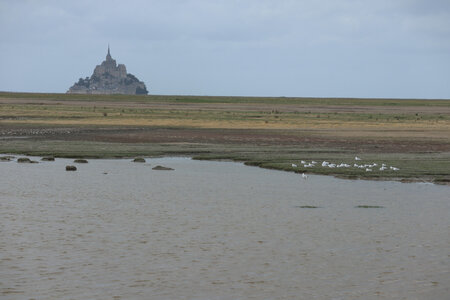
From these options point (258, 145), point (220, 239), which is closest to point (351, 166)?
point (258, 145)

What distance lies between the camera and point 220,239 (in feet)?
55.7

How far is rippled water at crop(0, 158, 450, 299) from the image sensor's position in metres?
12.8

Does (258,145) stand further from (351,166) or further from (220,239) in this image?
(220,239)

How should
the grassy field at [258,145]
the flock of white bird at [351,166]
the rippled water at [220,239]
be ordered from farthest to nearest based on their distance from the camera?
1. the grassy field at [258,145]
2. the flock of white bird at [351,166]
3. the rippled water at [220,239]

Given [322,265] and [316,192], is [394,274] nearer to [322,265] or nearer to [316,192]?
[322,265]

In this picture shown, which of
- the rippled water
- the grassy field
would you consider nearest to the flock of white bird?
the grassy field

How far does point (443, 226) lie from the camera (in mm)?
19094

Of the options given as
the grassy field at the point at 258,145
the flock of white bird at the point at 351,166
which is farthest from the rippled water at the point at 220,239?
the grassy field at the point at 258,145

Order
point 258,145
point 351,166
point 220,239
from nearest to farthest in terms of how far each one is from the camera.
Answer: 1. point 220,239
2. point 351,166
3. point 258,145

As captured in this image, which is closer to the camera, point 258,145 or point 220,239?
point 220,239

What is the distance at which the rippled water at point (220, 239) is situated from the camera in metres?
12.8

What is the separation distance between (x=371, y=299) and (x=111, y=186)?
16220 mm

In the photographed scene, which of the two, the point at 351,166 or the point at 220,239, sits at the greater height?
the point at 351,166

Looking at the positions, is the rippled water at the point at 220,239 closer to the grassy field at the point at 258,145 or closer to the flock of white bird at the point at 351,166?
the flock of white bird at the point at 351,166
